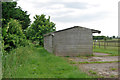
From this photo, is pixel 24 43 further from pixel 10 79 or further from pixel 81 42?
pixel 10 79

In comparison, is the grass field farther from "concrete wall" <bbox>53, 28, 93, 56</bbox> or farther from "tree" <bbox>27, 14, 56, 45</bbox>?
"tree" <bbox>27, 14, 56, 45</bbox>

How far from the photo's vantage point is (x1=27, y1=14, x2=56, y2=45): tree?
3291 centimetres

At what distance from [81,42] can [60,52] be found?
2362mm

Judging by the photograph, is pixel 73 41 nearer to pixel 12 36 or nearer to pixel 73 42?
pixel 73 42

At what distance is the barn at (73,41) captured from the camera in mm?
13656

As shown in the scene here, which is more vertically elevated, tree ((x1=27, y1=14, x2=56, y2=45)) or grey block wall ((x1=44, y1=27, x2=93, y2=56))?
tree ((x1=27, y1=14, x2=56, y2=45))

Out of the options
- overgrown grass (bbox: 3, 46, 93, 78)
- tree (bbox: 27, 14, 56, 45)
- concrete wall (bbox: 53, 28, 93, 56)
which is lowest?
overgrown grass (bbox: 3, 46, 93, 78)

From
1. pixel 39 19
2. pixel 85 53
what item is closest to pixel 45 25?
pixel 39 19

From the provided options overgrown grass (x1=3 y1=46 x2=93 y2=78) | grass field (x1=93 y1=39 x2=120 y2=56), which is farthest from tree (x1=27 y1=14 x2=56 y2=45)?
overgrown grass (x1=3 y1=46 x2=93 y2=78)

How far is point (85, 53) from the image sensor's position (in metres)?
13.9

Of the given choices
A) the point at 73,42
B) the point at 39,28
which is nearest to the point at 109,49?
the point at 73,42

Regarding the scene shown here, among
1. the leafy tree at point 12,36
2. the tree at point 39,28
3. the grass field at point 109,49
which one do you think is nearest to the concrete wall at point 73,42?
the grass field at point 109,49

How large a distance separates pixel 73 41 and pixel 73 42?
101 millimetres

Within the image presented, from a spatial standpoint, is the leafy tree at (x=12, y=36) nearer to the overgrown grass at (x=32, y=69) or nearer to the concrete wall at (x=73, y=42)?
the concrete wall at (x=73, y=42)
